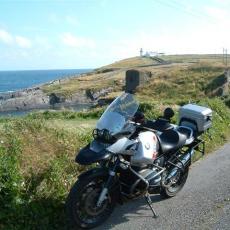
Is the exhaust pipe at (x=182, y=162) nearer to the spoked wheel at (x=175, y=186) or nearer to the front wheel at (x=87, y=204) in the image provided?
the spoked wheel at (x=175, y=186)

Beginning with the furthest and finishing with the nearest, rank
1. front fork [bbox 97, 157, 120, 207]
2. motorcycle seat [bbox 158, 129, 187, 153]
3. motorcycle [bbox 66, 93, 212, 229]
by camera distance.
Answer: motorcycle seat [bbox 158, 129, 187, 153]
front fork [bbox 97, 157, 120, 207]
motorcycle [bbox 66, 93, 212, 229]

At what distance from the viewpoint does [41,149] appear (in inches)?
306

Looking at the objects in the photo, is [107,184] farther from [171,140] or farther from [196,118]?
[196,118]

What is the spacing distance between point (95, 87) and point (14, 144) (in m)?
74.2

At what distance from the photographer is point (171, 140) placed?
7227 millimetres

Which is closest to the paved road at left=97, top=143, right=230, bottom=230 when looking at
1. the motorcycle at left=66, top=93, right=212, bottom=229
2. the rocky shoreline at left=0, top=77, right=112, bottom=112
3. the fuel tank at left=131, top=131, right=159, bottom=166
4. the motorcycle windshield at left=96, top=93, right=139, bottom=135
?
the motorcycle at left=66, top=93, right=212, bottom=229

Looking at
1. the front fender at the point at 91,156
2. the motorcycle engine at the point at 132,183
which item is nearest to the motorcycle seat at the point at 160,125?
the motorcycle engine at the point at 132,183

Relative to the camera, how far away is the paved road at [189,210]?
636cm

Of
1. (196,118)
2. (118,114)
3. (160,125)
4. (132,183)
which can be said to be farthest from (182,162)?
(118,114)

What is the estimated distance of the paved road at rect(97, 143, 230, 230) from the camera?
20.9 feet

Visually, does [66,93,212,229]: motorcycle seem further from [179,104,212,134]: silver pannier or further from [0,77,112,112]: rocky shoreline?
[0,77,112,112]: rocky shoreline

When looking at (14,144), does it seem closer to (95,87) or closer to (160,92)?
(160,92)

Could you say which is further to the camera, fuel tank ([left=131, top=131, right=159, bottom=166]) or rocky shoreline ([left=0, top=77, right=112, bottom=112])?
rocky shoreline ([left=0, top=77, right=112, bottom=112])

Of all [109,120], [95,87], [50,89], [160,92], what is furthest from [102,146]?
[50,89]
